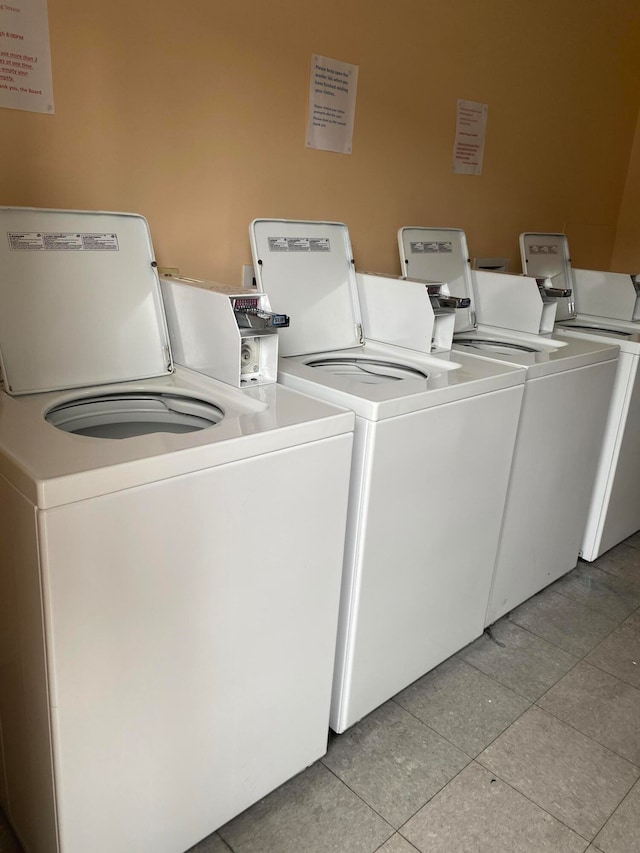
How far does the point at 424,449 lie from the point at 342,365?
594 millimetres

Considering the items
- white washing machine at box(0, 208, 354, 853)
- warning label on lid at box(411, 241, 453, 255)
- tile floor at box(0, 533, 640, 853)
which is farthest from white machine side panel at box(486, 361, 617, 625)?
white washing machine at box(0, 208, 354, 853)

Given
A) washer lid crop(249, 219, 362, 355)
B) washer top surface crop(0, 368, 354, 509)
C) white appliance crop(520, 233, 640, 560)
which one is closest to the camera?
washer top surface crop(0, 368, 354, 509)

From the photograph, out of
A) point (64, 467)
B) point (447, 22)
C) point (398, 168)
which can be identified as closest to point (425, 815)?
point (64, 467)

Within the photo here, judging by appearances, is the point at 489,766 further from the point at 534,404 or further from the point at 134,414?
the point at 134,414

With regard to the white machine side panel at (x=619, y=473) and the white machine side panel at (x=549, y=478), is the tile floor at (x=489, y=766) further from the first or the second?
the white machine side panel at (x=619, y=473)

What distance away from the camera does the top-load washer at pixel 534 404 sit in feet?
7.07

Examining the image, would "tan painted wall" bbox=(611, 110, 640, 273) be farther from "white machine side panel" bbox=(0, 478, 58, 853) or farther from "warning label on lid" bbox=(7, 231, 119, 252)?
"white machine side panel" bbox=(0, 478, 58, 853)

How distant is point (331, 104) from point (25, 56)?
100cm

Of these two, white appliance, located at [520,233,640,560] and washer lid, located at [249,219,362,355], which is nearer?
washer lid, located at [249,219,362,355]

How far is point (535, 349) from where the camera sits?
93.9 inches

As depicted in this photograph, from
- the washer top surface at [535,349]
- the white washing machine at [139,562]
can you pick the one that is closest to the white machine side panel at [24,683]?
the white washing machine at [139,562]

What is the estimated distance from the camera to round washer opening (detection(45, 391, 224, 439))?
1.55 meters

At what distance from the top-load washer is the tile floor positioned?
0.85 ft

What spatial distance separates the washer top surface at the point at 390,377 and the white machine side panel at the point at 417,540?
4 cm
